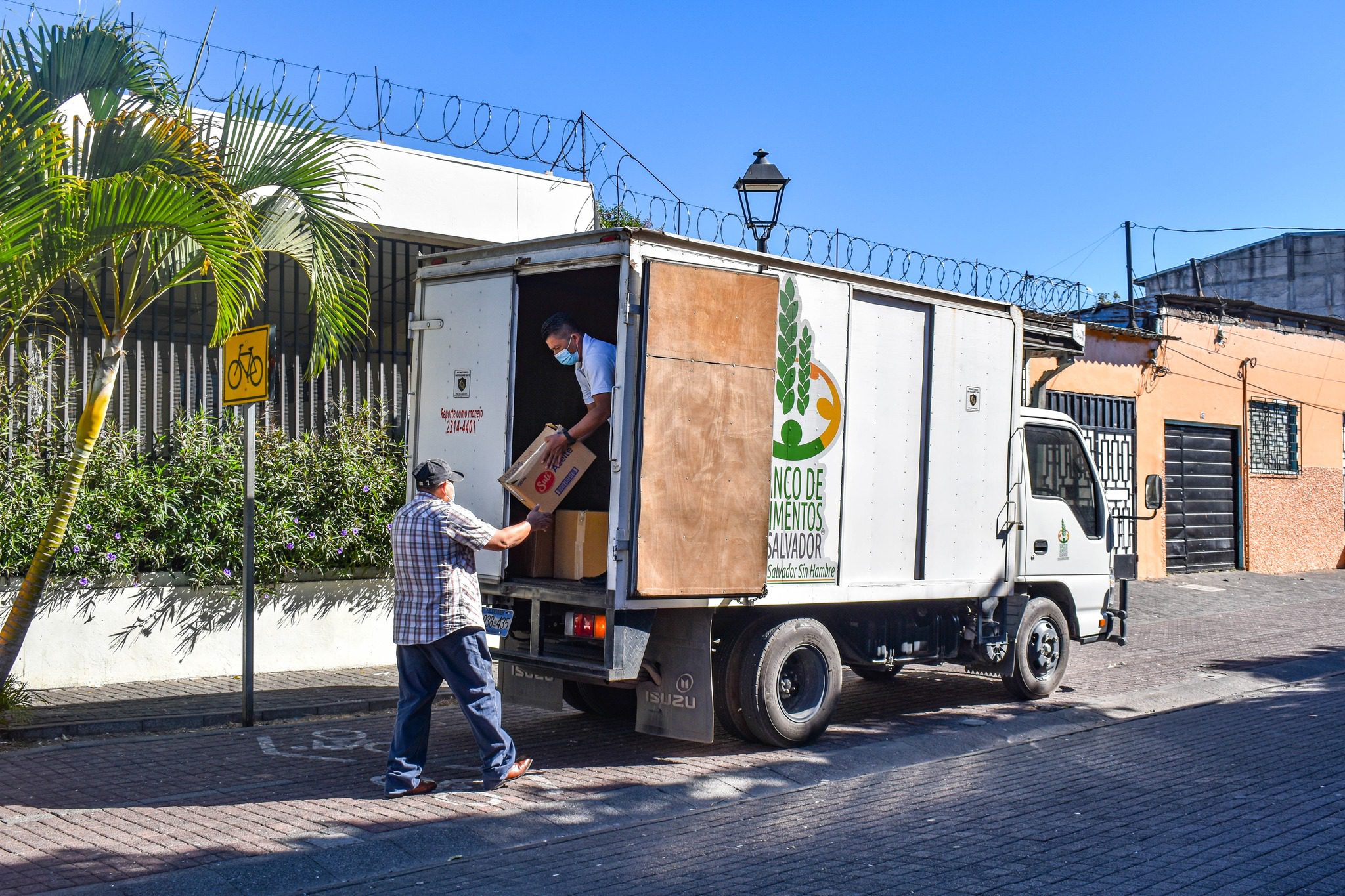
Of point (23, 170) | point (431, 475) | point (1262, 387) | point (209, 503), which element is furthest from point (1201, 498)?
point (23, 170)

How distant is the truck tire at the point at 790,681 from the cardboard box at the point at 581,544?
43.2 inches

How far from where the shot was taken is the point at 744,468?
6883 mm

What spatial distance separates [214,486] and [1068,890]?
7216mm

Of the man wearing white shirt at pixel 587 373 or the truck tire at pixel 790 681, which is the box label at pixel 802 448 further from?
the man wearing white shirt at pixel 587 373

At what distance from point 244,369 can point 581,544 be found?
267cm

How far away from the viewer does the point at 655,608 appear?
665cm

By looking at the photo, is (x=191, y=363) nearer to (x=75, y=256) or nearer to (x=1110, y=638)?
(x=75, y=256)

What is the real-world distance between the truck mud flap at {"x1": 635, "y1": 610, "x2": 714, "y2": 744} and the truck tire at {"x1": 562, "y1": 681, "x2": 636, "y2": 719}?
137 centimetres

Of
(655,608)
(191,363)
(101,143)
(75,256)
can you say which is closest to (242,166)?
(101,143)

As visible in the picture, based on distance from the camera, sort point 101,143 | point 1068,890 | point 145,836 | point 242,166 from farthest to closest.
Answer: point 242,166 → point 101,143 → point 145,836 → point 1068,890

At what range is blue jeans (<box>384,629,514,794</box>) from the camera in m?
6.12

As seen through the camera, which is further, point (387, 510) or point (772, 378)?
point (387, 510)

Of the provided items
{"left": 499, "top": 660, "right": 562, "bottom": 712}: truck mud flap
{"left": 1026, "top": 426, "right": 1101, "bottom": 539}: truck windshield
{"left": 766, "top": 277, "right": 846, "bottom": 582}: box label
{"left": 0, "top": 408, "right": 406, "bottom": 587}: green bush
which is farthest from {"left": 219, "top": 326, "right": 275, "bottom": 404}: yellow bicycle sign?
{"left": 1026, "top": 426, "right": 1101, "bottom": 539}: truck windshield

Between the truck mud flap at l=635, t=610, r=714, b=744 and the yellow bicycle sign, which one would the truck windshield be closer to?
the truck mud flap at l=635, t=610, r=714, b=744
